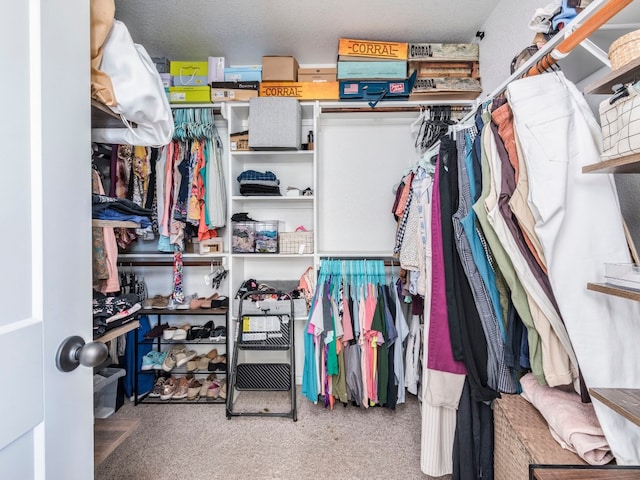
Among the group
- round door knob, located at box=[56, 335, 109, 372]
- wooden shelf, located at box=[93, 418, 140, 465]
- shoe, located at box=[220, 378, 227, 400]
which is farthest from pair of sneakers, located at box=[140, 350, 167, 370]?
round door knob, located at box=[56, 335, 109, 372]

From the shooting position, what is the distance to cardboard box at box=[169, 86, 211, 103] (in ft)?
7.96

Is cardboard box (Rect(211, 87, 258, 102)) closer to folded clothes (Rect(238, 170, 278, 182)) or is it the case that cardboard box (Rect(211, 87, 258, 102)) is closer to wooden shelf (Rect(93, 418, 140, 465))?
folded clothes (Rect(238, 170, 278, 182))

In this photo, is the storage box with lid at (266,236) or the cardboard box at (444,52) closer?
the cardboard box at (444,52)

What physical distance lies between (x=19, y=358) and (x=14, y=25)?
51 cm

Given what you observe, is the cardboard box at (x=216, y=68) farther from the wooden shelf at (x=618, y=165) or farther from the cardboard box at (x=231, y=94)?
the wooden shelf at (x=618, y=165)

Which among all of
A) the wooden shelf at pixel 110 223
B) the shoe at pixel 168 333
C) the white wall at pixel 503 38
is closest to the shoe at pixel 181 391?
the shoe at pixel 168 333

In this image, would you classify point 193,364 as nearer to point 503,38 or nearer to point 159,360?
point 159,360

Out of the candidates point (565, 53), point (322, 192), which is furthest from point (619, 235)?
point (322, 192)

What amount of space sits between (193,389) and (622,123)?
2694 mm

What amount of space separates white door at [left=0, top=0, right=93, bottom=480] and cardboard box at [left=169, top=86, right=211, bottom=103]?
6.04 feet

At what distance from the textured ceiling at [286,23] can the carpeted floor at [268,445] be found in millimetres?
2559

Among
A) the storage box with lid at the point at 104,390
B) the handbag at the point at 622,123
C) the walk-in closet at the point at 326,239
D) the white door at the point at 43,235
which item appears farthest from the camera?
the storage box with lid at the point at 104,390

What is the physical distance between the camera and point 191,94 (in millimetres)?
2426

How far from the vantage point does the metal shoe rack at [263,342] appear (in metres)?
2.30
